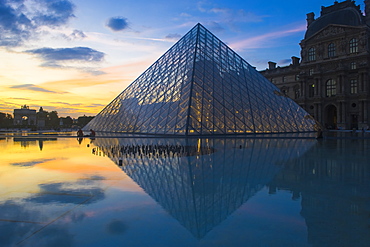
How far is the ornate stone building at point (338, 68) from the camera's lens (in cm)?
5425

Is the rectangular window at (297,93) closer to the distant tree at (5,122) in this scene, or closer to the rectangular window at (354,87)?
the rectangular window at (354,87)

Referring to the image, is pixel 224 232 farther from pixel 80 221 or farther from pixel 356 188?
pixel 356 188

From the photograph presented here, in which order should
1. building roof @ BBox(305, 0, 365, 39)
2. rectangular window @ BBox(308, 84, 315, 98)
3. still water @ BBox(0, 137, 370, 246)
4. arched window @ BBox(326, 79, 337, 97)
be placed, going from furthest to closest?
1. rectangular window @ BBox(308, 84, 315, 98)
2. arched window @ BBox(326, 79, 337, 97)
3. building roof @ BBox(305, 0, 365, 39)
4. still water @ BBox(0, 137, 370, 246)

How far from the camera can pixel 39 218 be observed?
4691 mm

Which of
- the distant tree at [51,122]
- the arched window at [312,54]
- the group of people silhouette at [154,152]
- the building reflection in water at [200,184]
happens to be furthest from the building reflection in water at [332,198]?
the distant tree at [51,122]

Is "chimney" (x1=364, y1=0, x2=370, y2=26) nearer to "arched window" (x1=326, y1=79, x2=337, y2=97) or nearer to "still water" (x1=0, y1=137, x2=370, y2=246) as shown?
"arched window" (x1=326, y1=79, x2=337, y2=97)

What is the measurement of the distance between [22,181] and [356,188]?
865cm

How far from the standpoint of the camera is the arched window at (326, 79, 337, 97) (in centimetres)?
5916

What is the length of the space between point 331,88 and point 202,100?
139 ft

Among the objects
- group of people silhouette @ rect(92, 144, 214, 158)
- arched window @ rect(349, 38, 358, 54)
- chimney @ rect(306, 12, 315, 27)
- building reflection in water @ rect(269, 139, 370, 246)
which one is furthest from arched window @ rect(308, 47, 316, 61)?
building reflection in water @ rect(269, 139, 370, 246)

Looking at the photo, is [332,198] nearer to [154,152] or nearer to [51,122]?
[154,152]

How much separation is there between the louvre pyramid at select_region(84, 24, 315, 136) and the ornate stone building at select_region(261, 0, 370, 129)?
2213cm

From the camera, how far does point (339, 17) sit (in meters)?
58.9

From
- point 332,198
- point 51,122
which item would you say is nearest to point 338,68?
point 332,198
